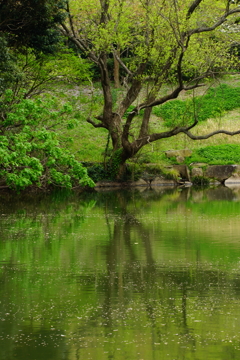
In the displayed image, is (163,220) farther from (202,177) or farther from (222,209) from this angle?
(202,177)

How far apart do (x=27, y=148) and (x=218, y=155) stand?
18.3 meters

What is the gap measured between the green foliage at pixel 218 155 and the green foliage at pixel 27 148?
12.4 meters

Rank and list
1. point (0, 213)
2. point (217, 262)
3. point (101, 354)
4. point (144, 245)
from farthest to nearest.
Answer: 1. point (0, 213)
2. point (144, 245)
3. point (217, 262)
4. point (101, 354)

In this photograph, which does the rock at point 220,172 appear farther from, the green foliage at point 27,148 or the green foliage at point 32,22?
the green foliage at point 32,22

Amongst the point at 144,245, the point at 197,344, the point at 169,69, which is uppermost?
the point at 169,69

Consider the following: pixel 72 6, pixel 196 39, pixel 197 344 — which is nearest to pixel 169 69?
pixel 196 39

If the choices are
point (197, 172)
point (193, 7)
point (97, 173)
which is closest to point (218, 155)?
point (197, 172)

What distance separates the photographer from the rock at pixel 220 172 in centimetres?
3625

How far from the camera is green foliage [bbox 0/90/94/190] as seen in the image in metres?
21.2

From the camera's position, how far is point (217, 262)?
11.5 metres

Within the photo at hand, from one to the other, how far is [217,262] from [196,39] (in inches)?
718

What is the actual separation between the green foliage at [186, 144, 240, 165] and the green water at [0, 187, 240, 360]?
17.5m

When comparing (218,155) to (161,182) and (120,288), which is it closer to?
(161,182)

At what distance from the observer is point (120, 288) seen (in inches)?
373
